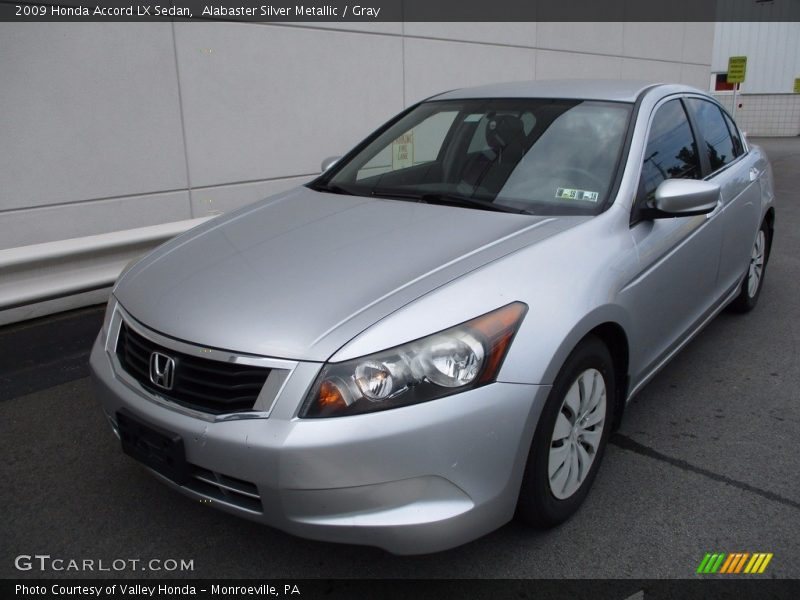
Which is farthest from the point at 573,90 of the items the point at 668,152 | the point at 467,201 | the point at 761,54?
the point at 761,54

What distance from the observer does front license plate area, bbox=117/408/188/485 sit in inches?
85.0

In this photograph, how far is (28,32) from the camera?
4.74 meters

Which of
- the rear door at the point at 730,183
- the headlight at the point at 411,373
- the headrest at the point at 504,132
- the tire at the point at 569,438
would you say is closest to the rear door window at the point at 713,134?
the rear door at the point at 730,183

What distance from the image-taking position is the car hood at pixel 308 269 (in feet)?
7.06

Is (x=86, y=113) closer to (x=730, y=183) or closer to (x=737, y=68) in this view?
(x=730, y=183)

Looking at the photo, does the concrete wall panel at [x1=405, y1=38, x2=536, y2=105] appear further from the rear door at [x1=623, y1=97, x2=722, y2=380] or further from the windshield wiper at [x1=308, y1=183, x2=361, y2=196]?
the rear door at [x1=623, y1=97, x2=722, y2=380]

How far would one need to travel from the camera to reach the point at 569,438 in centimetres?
248

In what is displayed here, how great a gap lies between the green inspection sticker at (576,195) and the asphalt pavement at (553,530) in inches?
45.5

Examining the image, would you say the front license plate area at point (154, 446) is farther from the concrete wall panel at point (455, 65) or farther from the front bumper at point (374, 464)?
the concrete wall panel at point (455, 65)

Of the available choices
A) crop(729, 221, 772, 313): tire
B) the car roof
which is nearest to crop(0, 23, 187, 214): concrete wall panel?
the car roof

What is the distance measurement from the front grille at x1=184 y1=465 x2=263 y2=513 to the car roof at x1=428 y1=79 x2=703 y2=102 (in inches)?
95.9

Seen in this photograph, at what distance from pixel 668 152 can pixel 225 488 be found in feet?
8.44
